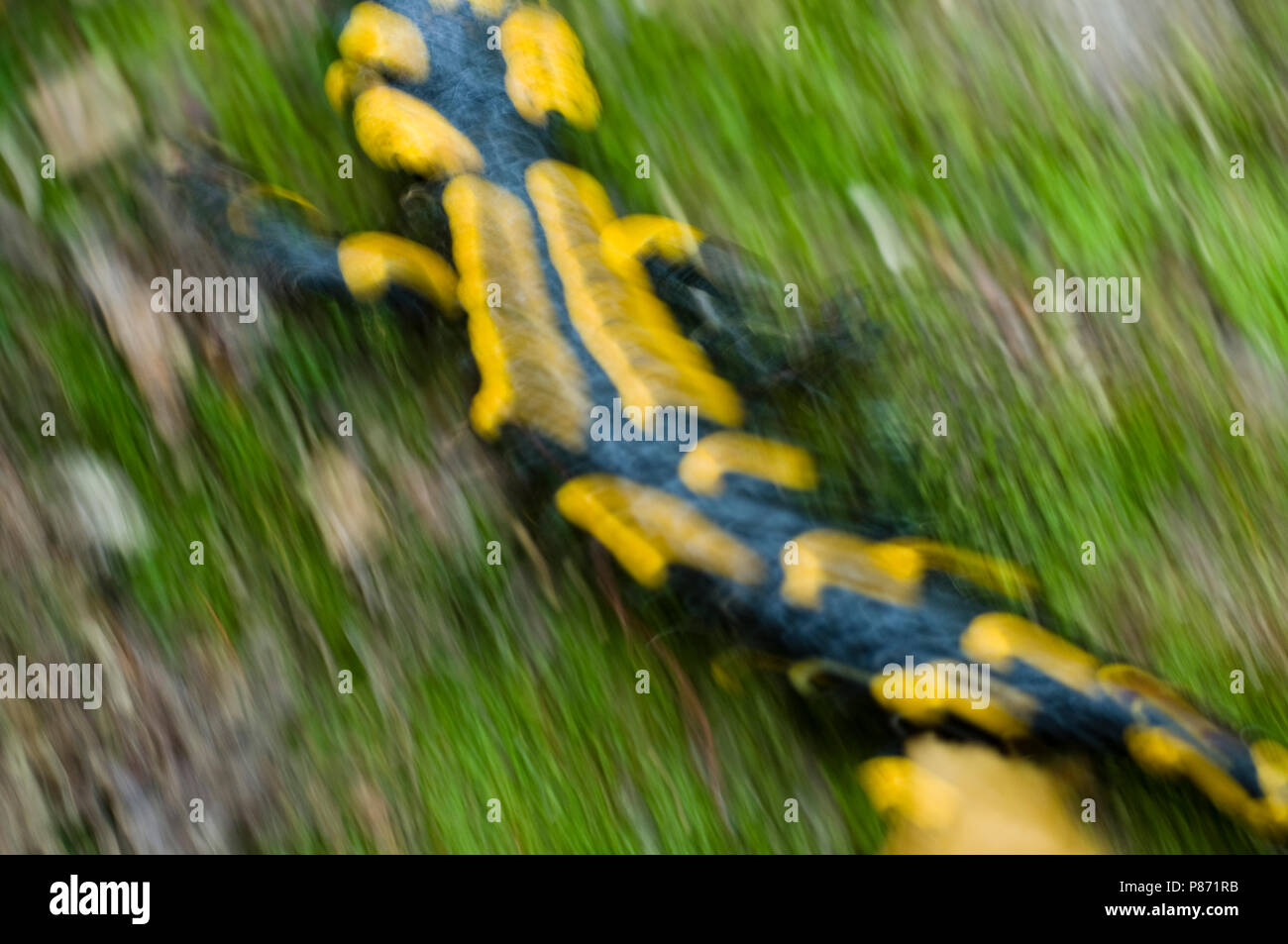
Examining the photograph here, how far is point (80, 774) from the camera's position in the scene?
2.53 meters

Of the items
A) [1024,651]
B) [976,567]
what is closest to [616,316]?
[976,567]

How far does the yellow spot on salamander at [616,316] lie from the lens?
86.9 inches

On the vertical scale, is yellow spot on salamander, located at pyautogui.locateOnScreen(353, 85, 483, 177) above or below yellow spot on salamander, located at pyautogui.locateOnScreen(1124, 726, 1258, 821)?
above

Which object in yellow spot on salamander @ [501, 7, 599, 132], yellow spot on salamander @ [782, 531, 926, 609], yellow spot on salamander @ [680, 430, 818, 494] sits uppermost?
yellow spot on salamander @ [501, 7, 599, 132]

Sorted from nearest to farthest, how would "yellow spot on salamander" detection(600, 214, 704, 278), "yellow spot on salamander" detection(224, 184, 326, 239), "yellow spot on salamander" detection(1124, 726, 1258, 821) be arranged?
"yellow spot on salamander" detection(1124, 726, 1258, 821) < "yellow spot on salamander" detection(600, 214, 704, 278) < "yellow spot on salamander" detection(224, 184, 326, 239)

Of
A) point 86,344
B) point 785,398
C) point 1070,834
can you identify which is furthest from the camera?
point 86,344

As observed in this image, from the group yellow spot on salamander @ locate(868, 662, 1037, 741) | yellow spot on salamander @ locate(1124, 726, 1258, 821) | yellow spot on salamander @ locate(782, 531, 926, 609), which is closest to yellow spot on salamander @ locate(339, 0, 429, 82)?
yellow spot on salamander @ locate(782, 531, 926, 609)

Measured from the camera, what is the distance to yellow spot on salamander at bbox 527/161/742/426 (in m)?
2.21

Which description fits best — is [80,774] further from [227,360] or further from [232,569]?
[227,360]

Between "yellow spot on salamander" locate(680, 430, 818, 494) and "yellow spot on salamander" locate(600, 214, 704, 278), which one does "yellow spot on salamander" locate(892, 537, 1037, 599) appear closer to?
"yellow spot on salamander" locate(680, 430, 818, 494)

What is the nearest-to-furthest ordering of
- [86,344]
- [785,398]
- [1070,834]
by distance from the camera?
[1070,834]
[785,398]
[86,344]

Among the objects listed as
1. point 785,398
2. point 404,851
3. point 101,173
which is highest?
point 101,173
